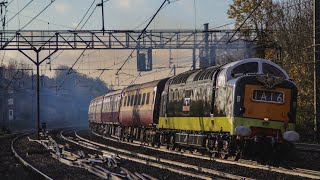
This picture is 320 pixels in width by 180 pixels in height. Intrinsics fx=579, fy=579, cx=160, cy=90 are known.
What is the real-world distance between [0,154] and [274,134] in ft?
47.7

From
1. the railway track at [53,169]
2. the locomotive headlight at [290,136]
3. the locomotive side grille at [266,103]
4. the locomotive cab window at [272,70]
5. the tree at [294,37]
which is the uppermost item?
the tree at [294,37]

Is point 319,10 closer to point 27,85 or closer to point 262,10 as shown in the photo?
point 262,10

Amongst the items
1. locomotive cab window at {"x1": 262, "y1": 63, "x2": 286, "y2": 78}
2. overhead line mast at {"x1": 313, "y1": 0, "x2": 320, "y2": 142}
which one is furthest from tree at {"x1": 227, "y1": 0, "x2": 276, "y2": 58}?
locomotive cab window at {"x1": 262, "y1": 63, "x2": 286, "y2": 78}

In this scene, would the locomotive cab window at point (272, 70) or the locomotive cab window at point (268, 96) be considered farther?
the locomotive cab window at point (272, 70)

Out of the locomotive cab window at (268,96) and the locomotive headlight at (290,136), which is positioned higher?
the locomotive cab window at (268,96)

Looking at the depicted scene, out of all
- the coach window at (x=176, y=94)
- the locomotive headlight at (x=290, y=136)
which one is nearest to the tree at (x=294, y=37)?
the coach window at (x=176, y=94)

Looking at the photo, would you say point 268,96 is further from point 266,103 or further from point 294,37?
Result: point 294,37

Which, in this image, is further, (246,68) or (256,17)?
(256,17)

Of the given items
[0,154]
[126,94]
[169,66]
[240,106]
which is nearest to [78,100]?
[169,66]

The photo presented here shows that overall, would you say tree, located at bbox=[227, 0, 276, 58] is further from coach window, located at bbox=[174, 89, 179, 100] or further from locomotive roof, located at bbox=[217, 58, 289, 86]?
locomotive roof, located at bbox=[217, 58, 289, 86]

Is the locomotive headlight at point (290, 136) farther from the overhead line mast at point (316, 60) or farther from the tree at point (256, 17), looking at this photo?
the tree at point (256, 17)

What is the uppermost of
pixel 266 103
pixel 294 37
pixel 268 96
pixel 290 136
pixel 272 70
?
pixel 294 37

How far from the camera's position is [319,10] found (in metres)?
29.4

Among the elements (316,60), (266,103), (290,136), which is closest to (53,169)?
(266,103)
